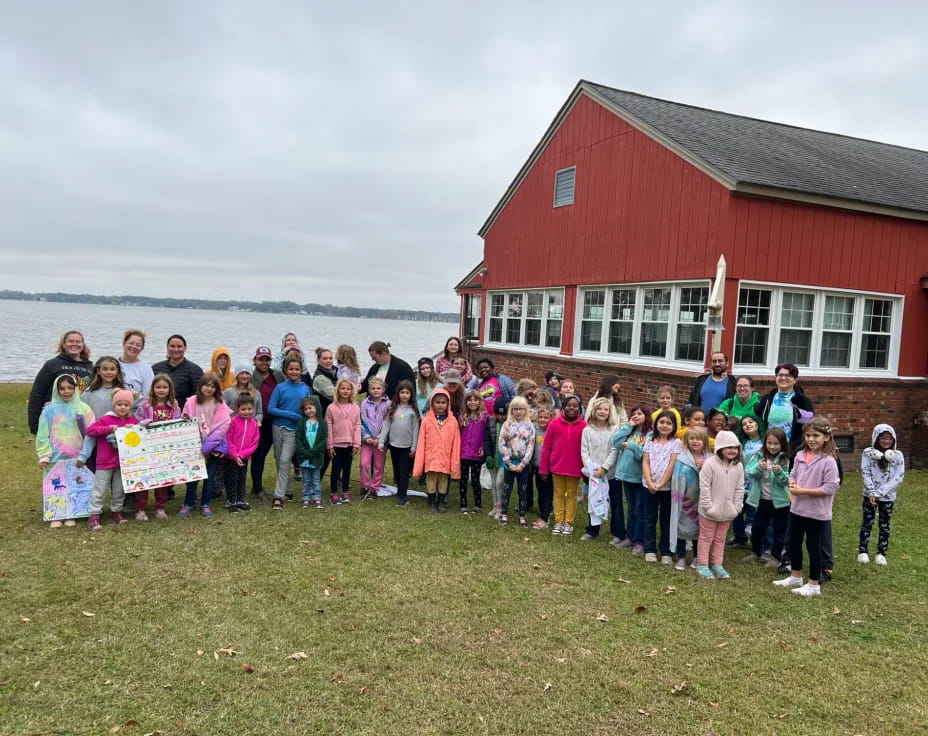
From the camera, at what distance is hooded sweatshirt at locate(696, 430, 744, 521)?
570 cm

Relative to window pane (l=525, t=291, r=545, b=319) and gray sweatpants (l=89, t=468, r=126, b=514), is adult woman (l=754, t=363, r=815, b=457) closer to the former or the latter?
gray sweatpants (l=89, t=468, r=126, b=514)

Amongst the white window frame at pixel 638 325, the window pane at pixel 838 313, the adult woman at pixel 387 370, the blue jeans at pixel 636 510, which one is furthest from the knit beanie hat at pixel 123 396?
the window pane at pixel 838 313

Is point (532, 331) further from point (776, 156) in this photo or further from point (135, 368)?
point (135, 368)

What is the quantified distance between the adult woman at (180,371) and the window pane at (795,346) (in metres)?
9.05

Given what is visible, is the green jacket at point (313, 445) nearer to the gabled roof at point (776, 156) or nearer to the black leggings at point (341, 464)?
the black leggings at point (341, 464)

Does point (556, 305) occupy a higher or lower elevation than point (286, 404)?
higher

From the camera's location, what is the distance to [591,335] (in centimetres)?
1381

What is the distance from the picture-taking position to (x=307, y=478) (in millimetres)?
7738

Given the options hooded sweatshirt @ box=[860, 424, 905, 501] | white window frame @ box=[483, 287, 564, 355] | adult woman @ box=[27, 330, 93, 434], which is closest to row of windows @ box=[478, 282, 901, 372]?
white window frame @ box=[483, 287, 564, 355]

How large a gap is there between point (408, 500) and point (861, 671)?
5.06 meters

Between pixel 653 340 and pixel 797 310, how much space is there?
2.40 meters

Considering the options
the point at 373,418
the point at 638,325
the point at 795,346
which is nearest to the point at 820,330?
the point at 795,346

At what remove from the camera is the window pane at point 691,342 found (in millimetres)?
11078

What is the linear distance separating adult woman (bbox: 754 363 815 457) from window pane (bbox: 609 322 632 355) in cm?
565
